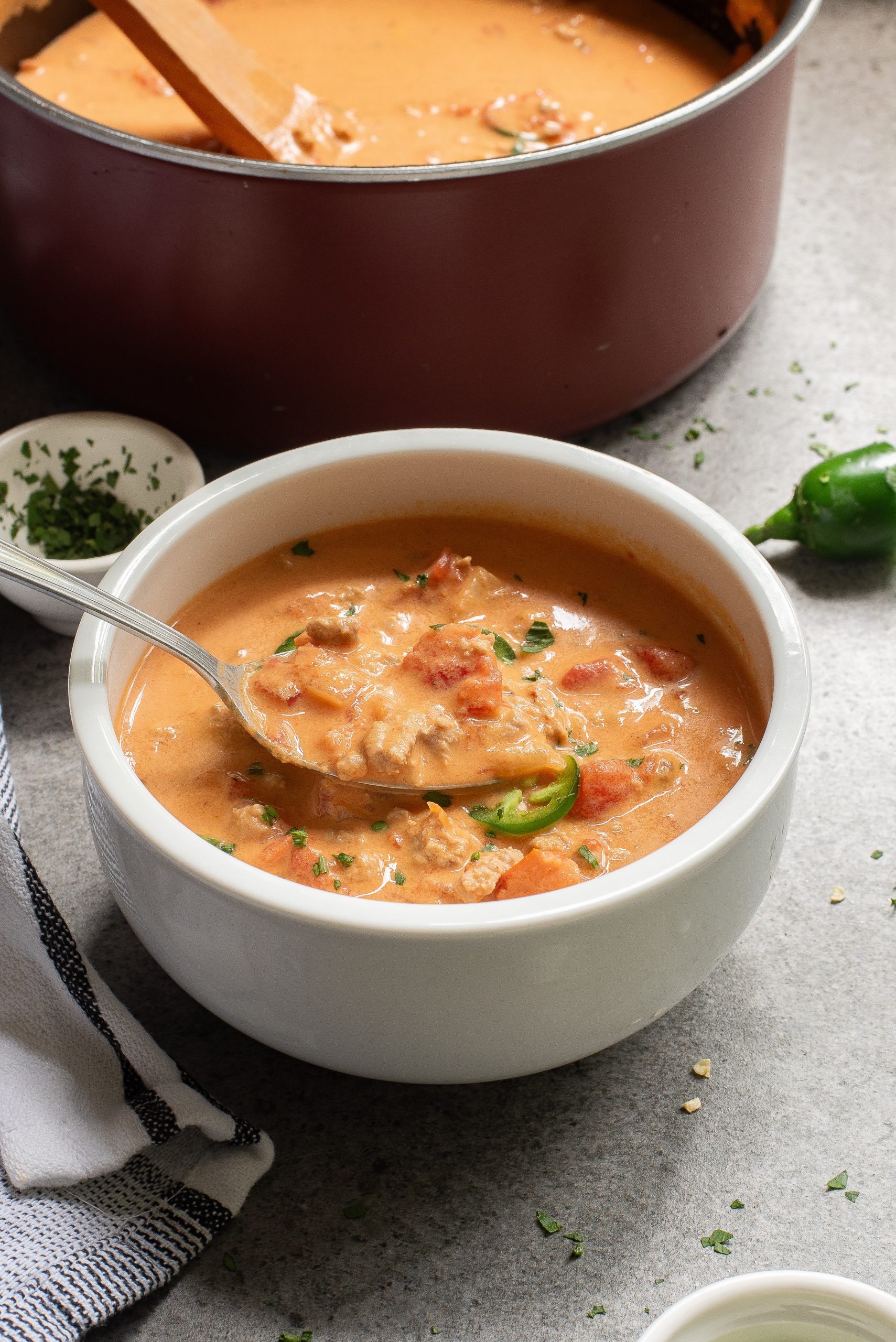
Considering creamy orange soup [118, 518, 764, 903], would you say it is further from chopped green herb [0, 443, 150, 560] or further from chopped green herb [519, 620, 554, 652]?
chopped green herb [0, 443, 150, 560]

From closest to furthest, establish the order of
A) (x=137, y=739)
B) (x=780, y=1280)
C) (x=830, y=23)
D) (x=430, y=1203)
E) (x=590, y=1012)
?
(x=780, y=1280)
(x=590, y=1012)
(x=430, y=1203)
(x=137, y=739)
(x=830, y=23)

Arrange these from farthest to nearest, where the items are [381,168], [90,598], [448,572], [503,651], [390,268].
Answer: [390,268], [381,168], [448,572], [503,651], [90,598]

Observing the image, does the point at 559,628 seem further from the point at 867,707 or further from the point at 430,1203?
the point at 430,1203

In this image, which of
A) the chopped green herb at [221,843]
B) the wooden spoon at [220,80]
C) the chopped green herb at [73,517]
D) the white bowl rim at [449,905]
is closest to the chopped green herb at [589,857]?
the white bowl rim at [449,905]

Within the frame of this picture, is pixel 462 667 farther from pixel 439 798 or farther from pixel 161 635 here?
pixel 161 635

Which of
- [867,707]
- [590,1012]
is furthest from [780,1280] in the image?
[867,707]

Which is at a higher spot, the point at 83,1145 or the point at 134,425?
the point at 134,425

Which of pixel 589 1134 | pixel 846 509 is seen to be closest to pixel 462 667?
pixel 589 1134
